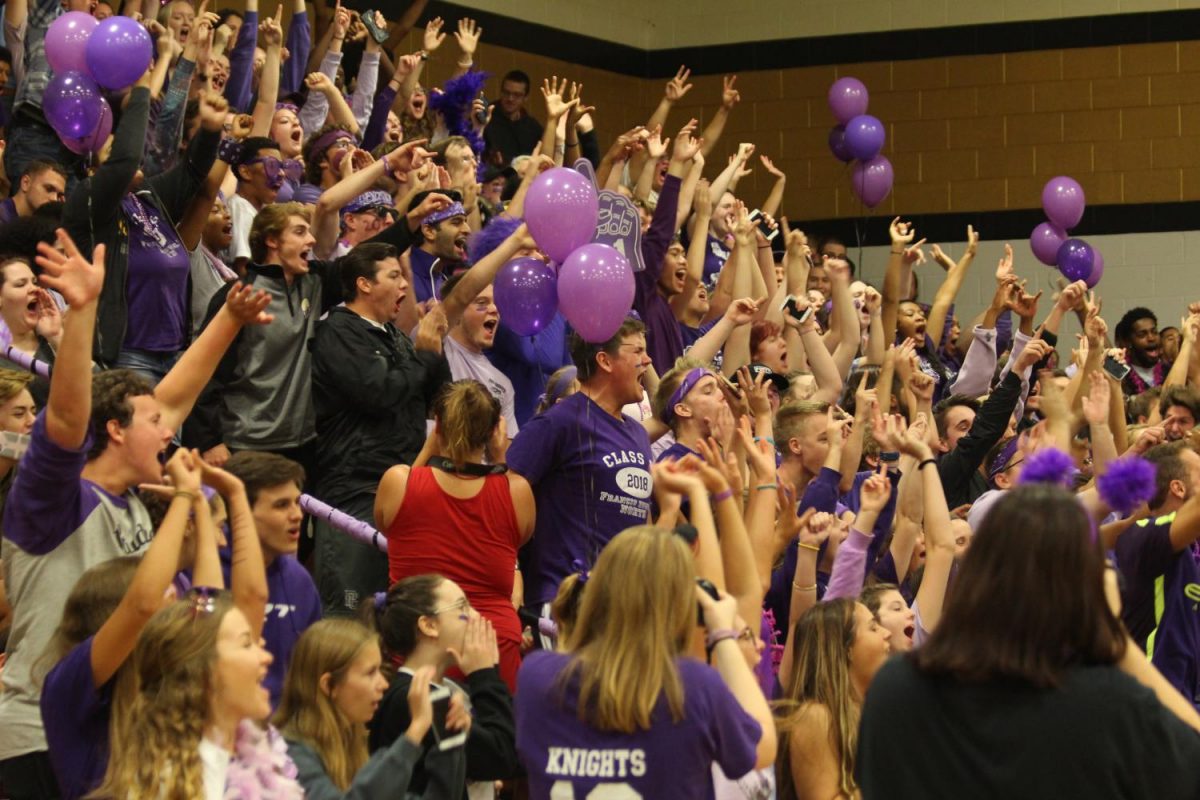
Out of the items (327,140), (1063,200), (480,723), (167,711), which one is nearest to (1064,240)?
(1063,200)

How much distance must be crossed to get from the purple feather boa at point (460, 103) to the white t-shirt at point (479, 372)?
3.69 meters

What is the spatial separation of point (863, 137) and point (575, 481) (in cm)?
627

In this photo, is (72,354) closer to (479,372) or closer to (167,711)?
(167,711)

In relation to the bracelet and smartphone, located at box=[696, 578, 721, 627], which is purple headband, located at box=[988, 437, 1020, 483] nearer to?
the bracelet

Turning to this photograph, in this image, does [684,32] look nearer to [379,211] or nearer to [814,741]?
[379,211]

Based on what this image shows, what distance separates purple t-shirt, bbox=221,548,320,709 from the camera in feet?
13.4

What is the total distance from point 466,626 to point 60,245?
51.2 inches

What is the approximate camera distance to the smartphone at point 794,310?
7656mm

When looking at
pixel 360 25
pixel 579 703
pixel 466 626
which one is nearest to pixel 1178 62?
pixel 360 25

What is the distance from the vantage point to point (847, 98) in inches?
437

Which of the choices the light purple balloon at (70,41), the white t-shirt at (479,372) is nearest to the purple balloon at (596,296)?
the white t-shirt at (479,372)

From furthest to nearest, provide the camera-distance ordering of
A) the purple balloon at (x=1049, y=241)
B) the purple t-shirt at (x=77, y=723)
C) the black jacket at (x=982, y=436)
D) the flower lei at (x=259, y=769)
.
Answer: the purple balloon at (x=1049, y=241), the black jacket at (x=982, y=436), the purple t-shirt at (x=77, y=723), the flower lei at (x=259, y=769)

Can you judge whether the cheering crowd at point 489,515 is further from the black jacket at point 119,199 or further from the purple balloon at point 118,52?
the purple balloon at point 118,52

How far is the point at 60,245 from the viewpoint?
3689mm
